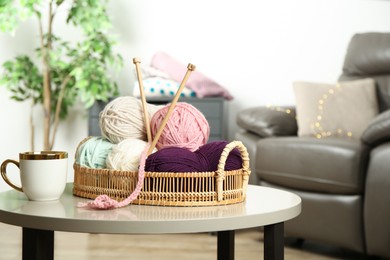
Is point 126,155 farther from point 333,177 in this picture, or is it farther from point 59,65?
point 59,65

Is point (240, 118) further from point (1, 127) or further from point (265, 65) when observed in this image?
point (1, 127)

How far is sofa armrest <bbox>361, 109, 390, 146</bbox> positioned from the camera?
7.07 ft

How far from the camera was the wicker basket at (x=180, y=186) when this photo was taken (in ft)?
3.42

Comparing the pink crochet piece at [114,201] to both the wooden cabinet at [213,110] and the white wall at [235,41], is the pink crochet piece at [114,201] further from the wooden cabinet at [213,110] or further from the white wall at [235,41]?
the white wall at [235,41]

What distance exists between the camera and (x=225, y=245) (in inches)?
53.0

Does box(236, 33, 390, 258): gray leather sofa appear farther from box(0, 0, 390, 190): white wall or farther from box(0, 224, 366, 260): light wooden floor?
box(0, 0, 390, 190): white wall

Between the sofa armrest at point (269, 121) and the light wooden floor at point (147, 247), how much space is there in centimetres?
44

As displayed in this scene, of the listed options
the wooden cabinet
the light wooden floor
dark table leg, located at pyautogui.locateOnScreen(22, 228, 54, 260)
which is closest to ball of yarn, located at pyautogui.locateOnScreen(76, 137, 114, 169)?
dark table leg, located at pyautogui.locateOnScreen(22, 228, 54, 260)

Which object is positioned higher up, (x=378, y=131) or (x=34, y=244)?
(x=378, y=131)

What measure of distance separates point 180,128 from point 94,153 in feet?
0.54

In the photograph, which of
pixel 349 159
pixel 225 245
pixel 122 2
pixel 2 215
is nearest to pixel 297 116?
pixel 349 159

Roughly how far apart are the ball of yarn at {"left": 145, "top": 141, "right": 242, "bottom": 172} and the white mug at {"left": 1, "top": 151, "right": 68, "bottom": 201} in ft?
0.53

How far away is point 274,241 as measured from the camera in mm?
1039

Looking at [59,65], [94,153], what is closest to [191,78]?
[59,65]
